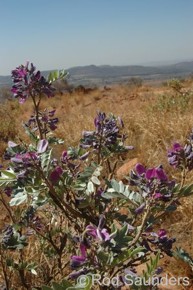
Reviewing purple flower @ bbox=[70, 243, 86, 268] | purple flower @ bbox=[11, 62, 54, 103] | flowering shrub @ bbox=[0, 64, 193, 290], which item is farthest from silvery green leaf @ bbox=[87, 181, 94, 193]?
purple flower @ bbox=[11, 62, 54, 103]

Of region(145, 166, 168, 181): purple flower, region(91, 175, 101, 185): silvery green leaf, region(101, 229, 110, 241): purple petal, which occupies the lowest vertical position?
region(101, 229, 110, 241): purple petal

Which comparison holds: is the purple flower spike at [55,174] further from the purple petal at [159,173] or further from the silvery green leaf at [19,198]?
the purple petal at [159,173]

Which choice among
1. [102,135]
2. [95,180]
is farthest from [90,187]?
[102,135]

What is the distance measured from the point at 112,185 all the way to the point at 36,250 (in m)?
1.63

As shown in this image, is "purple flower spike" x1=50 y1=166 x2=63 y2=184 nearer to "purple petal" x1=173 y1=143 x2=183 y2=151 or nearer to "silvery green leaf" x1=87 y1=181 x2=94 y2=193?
"silvery green leaf" x1=87 y1=181 x2=94 y2=193

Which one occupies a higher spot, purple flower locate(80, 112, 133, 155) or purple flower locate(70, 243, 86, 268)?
purple flower locate(80, 112, 133, 155)

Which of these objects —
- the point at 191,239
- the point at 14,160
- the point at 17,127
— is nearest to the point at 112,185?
the point at 14,160

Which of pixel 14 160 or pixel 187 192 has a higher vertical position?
pixel 14 160

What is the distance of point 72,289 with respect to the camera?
Answer: 79 cm

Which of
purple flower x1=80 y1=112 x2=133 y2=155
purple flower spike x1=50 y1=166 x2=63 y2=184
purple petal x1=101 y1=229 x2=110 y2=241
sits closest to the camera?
purple petal x1=101 y1=229 x2=110 y2=241

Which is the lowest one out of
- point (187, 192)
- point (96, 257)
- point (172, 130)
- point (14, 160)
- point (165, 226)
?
point (165, 226)

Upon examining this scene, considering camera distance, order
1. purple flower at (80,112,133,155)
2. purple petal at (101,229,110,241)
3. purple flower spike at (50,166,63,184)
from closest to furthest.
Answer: purple petal at (101,229,110,241) → purple flower spike at (50,166,63,184) → purple flower at (80,112,133,155)

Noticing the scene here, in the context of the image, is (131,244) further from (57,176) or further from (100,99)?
(100,99)

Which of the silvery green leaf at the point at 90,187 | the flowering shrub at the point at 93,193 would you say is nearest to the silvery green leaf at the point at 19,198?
the flowering shrub at the point at 93,193
